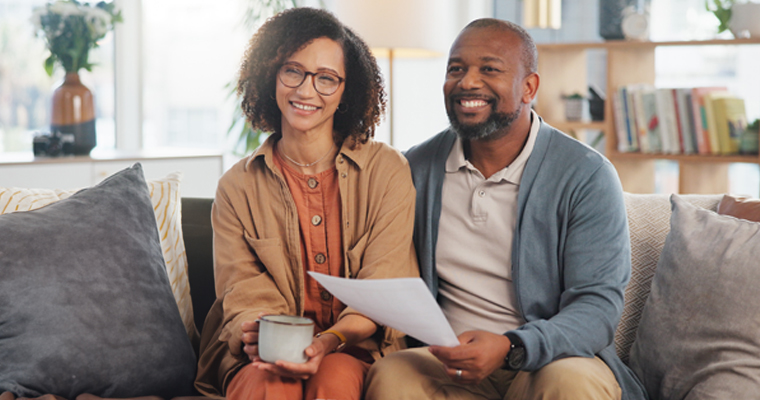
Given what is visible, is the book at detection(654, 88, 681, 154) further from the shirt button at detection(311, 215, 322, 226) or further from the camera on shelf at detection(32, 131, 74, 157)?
the camera on shelf at detection(32, 131, 74, 157)

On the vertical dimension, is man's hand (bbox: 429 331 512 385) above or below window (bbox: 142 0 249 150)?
below

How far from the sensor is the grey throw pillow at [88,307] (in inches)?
55.5

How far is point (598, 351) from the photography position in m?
1.46

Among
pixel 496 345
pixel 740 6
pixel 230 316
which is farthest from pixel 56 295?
pixel 740 6

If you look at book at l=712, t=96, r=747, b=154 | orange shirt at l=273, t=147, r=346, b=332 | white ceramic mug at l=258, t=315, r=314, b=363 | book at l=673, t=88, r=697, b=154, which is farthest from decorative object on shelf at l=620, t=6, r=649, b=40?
white ceramic mug at l=258, t=315, r=314, b=363

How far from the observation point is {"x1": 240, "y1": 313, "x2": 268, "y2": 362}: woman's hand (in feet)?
4.55

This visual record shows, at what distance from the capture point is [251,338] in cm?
139

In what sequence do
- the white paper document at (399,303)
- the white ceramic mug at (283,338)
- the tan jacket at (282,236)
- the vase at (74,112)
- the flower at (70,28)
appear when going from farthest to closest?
1. the vase at (74,112)
2. the flower at (70,28)
3. the tan jacket at (282,236)
4. the white ceramic mug at (283,338)
5. the white paper document at (399,303)

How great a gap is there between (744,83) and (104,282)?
3.20 m

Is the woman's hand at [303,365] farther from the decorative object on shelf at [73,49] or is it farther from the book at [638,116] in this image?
the book at [638,116]

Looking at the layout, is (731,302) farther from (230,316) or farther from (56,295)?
(56,295)

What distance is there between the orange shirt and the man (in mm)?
203

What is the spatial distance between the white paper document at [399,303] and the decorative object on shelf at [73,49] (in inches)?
83.4

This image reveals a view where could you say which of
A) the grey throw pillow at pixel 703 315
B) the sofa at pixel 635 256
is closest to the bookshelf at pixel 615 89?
the sofa at pixel 635 256
